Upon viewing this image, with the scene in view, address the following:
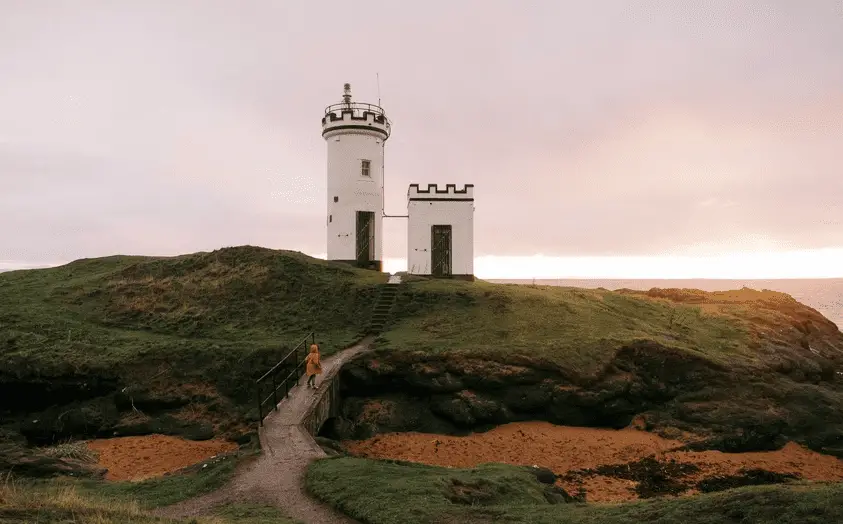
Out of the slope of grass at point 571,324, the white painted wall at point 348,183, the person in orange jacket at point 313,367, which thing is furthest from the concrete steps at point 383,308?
the white painted wall at point 348,183

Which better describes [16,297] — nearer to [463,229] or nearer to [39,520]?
[463,229]

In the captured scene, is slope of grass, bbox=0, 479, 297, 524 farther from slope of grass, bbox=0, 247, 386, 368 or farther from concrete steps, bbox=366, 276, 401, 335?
concrete steps, bbox=366, 276, 401, 335

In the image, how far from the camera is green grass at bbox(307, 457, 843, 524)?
663 cm

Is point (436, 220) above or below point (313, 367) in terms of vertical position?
above

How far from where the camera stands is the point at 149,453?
16.7 metres

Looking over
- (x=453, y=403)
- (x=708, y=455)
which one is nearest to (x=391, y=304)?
(x=453, y=403)

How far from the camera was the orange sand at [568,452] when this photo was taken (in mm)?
16234

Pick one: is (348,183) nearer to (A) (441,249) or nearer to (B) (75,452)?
(A) (441,249)

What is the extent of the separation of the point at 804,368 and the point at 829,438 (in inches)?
222

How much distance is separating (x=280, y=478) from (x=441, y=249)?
22147 millimetres

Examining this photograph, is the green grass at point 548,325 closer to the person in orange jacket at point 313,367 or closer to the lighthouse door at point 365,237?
the person in orange jacket at point 313,367

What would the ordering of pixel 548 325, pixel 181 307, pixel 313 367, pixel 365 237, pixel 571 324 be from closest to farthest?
pixel 313 367
pixel 548 325
pixel 571 324
pixel 181 307
pixel 365 237

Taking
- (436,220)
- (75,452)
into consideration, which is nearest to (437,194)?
(436,220)

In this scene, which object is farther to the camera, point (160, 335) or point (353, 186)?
point (353, 186)
